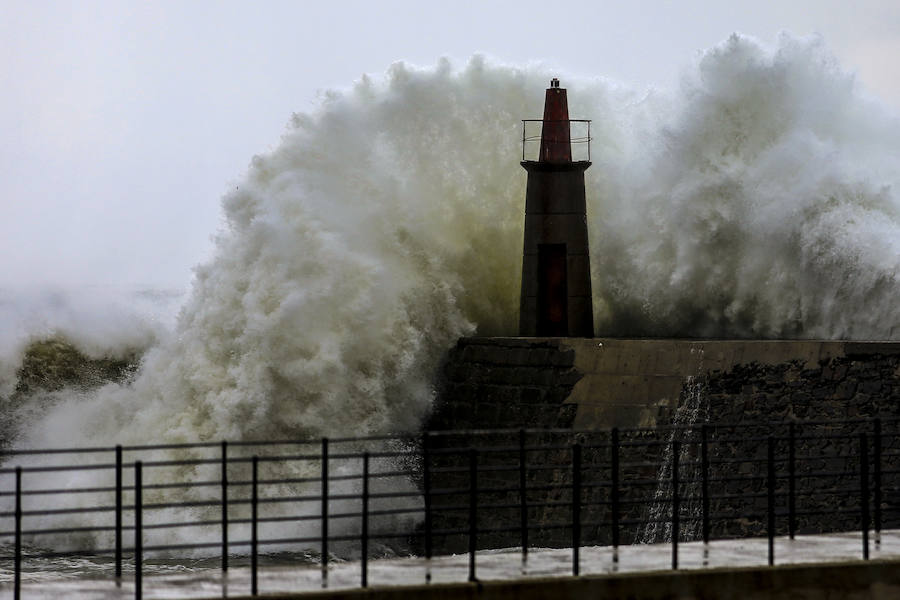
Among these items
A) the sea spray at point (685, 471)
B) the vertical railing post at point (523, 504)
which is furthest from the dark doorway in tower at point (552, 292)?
the vertical railing post at point (523, 504)

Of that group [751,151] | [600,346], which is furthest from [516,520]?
[751,151]

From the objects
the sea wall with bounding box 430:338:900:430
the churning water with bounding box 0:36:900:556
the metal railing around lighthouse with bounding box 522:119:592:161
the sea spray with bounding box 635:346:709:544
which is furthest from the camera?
the metal railing around lighthouse with bounding box 522:119:592:161

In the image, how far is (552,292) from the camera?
21625 millimetres

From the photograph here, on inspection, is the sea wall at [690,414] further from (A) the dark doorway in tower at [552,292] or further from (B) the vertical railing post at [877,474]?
(B) the vertical railing post at [877,474]

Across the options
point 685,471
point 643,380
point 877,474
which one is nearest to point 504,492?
point 643,380

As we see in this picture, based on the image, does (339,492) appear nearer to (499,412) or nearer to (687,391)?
(499,412)

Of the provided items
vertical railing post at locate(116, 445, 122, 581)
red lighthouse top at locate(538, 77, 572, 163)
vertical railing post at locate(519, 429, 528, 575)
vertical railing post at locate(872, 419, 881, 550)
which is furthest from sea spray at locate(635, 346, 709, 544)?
vertical railing post at locate(116, 445, 122, 581)

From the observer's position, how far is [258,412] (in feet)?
68.8

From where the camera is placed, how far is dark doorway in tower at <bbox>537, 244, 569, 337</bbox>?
21.5m

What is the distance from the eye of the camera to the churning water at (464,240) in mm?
20875

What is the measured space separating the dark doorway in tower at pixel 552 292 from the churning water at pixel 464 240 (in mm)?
910

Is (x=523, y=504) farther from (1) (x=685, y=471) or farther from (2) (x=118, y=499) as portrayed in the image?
(1) (x=685, y=471)

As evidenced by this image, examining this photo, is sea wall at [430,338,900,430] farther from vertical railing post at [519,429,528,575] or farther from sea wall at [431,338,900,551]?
vertical railing post at [519,429,528,575]

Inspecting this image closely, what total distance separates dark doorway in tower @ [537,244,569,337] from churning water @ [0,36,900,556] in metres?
0.91
